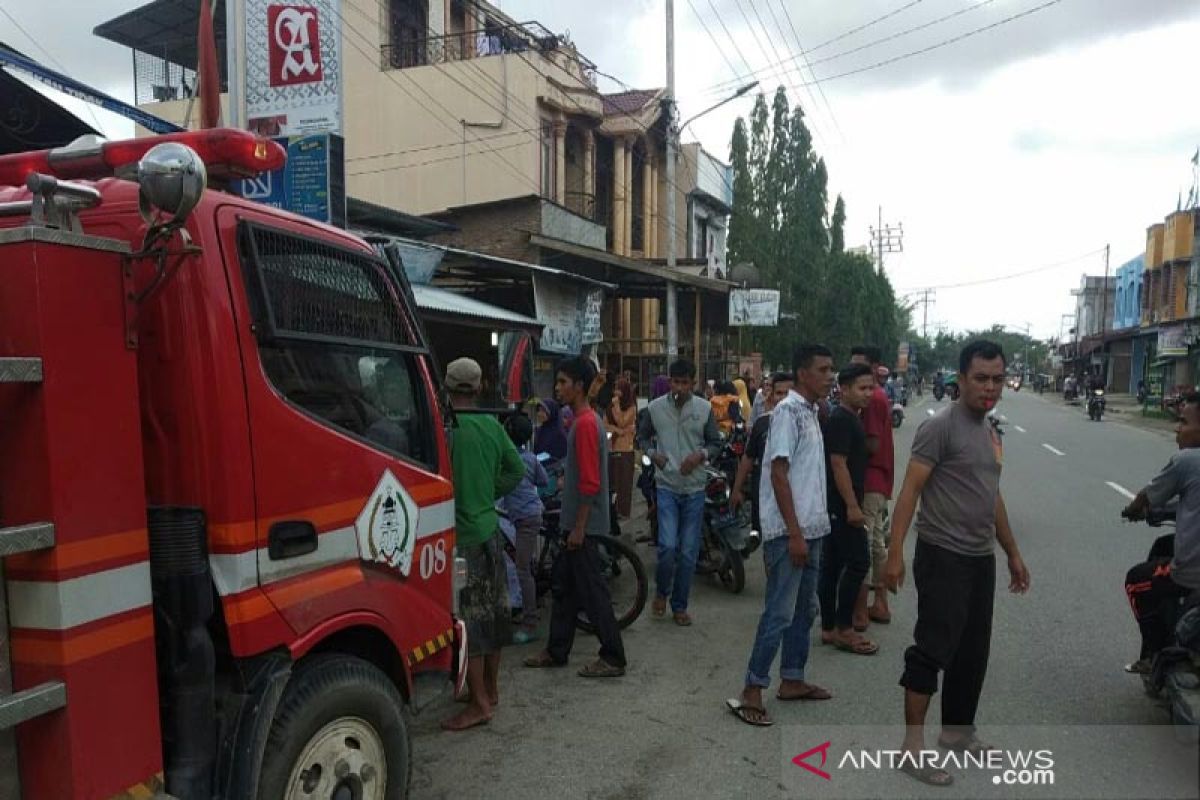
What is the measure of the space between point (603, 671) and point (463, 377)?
1.95 meters

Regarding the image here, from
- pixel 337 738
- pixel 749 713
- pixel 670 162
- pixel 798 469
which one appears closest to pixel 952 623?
pixel 798 469

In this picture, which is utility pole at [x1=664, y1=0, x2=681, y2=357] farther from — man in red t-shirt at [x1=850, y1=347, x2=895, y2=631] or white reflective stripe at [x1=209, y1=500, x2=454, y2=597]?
white reflective stripe at [x1=209, y1=500, x2=454, y2=597]

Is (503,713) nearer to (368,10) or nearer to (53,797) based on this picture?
(53,797)

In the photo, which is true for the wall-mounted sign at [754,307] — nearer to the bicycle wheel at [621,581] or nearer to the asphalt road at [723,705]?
the asphalt road at [723,705]

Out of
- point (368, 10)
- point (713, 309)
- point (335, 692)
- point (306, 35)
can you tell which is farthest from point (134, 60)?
point (335, 692)

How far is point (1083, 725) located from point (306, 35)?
23.4 feet

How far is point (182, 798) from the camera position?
7.24ft

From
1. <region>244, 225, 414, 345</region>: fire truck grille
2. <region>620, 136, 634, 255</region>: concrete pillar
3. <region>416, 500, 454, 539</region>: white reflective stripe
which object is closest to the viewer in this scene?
<region>244, 225, 414, 345</region>: fire truck grille

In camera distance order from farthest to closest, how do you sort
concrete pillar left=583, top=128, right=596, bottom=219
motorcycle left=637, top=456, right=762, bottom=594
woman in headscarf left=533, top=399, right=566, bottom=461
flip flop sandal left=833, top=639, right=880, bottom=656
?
concrete pillar left=583, top=128, right=596, bottom=219
woman in headscarf left=533, top=399, right=566, bottom=461
motorcycle left=637, top=456, right=762, bottom=594
flip flop sandal left=833, top=639, right=880, bottom=656

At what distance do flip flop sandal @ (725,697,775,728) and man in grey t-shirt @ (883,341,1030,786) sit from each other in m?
0.71

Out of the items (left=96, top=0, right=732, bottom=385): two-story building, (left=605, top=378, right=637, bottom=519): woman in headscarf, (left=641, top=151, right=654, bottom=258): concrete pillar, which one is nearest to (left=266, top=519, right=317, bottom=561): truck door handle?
(left=605, top=378, right=637, bottom=519): woman in headscarf

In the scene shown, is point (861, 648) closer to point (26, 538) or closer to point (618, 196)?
point (26, 538)

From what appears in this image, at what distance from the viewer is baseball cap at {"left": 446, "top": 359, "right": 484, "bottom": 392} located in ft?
13.1

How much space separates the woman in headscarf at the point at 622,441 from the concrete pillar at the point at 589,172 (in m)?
12.1
